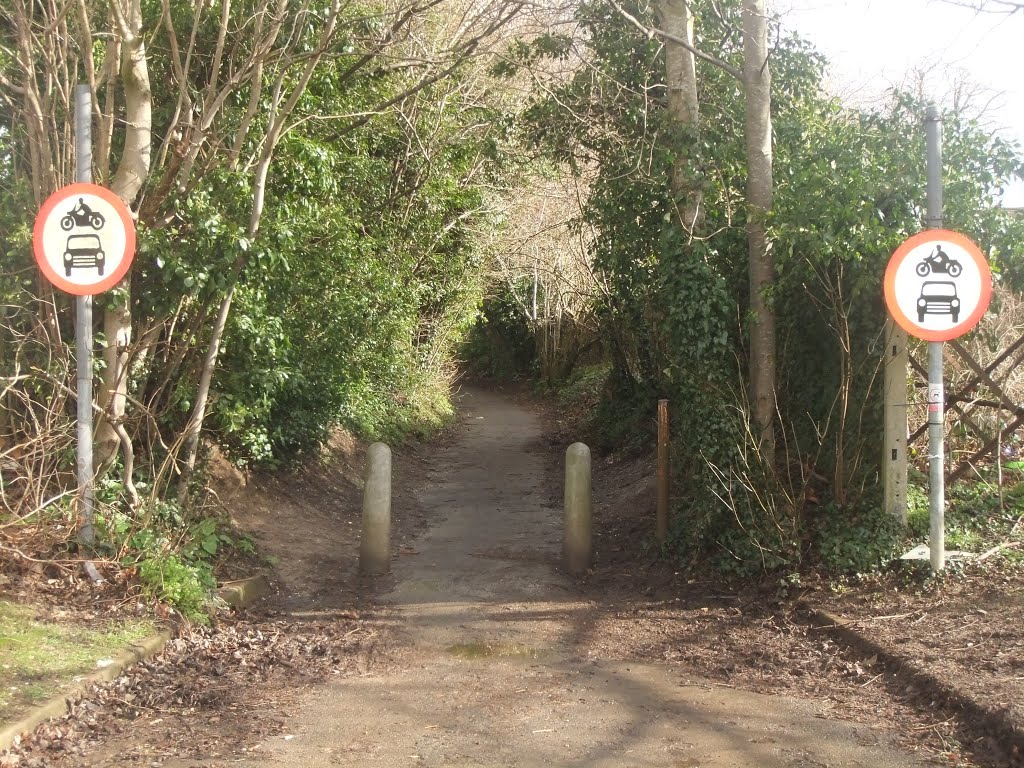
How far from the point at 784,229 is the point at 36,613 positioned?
6408mm

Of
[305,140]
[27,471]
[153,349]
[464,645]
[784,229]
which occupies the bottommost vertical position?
[464,645]

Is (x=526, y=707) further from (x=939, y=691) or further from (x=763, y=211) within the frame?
(x=763, y=211)

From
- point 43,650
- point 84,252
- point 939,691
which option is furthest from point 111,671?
point 939,691

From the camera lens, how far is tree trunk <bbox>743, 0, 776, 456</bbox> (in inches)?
345

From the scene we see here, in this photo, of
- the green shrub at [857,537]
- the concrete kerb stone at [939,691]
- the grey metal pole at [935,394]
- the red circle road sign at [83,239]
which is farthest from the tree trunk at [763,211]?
the red circle road sign at [83,239]

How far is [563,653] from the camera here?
7.03 metres

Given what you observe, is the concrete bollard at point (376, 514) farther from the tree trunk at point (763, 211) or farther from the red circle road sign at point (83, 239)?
the tree trunk at point (763, 211)

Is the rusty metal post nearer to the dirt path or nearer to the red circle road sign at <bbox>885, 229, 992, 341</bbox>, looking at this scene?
the dirt path

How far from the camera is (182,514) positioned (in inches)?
339

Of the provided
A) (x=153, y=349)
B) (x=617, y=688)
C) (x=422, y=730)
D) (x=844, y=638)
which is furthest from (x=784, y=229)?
(x=153, y=349)

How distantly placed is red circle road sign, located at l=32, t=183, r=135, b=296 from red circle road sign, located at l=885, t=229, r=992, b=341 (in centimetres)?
571

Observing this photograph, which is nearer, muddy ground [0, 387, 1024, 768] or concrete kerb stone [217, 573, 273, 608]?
muddy ground [0, 387, 1024, 768]

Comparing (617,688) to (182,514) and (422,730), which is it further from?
(182,514)

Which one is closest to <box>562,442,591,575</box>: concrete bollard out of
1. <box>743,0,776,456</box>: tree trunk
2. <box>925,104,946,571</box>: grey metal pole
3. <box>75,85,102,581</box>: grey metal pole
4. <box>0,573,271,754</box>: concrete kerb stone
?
<box>743,0,776,456</box>: tree trunk
